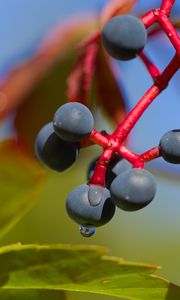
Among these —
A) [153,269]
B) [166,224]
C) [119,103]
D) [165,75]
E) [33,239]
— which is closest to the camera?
[153,269]

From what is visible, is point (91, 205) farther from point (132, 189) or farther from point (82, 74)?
point (82, 74)

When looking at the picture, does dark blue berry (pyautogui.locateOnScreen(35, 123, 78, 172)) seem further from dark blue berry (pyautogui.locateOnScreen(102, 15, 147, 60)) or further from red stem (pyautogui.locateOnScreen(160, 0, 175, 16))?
red stem (pyautogui.locateOnScreen(160, 0, 175, 16))

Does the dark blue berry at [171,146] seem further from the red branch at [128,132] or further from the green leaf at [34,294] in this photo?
the green leaf at [34,294]

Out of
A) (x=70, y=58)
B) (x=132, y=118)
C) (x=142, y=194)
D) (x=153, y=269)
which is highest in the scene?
(x=70, y=58)

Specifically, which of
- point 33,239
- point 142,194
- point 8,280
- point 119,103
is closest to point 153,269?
point 142,194

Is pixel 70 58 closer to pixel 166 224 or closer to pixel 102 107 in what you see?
pixel 102 107

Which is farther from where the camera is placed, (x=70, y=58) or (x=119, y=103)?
(x=70, y=58)

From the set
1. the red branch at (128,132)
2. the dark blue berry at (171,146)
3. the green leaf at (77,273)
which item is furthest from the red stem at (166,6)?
the green leaf at (77,273)
